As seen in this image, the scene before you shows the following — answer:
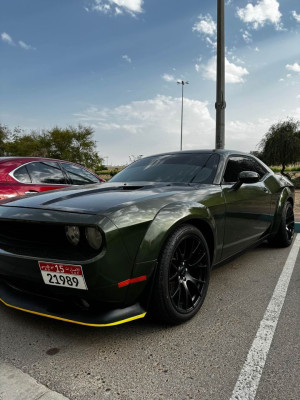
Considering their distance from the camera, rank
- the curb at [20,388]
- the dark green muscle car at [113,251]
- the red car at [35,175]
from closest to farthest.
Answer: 1. the curb at [20,388]
2. the dark green muscle car at [113,251]
3. the red car at [35,175]

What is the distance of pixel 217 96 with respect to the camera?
7500mm

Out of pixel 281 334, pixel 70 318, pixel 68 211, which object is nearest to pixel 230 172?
pixel 281 334

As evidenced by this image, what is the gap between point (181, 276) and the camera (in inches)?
94.5

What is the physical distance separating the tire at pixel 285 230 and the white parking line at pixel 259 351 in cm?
128

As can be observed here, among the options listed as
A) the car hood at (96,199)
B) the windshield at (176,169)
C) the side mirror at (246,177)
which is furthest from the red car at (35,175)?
the side mirror at (246,177)

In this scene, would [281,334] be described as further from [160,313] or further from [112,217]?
[112,217]

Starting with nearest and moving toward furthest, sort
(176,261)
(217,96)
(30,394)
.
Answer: (30,394) < (176,261) < (217,96)

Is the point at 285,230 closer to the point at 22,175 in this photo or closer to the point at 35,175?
the point at 35,175

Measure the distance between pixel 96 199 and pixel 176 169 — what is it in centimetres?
125

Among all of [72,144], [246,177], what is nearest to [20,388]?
[246,177]

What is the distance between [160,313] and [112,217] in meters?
0.76

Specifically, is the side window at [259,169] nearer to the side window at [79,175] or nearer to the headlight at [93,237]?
the side window at [79,175]

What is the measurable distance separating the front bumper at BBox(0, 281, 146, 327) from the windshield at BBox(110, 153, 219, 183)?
57.2 inches

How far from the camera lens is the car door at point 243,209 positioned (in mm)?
3069
